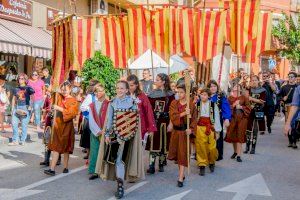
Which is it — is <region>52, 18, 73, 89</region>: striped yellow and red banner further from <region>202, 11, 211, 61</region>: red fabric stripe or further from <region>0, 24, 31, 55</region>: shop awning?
<region>0, 24, 31, 55</region>: shop awning

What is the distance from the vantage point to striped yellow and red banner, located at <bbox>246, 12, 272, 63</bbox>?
34.9 feet

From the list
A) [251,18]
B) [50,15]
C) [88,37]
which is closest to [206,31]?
[251,18]

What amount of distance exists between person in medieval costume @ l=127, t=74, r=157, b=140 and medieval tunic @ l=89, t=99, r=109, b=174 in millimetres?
468

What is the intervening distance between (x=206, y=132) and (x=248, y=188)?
4.77 ft

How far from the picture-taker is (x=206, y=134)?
29.1ft

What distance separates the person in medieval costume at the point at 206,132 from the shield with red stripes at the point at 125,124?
1.91 metres

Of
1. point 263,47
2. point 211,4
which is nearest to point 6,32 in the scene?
point 263,47

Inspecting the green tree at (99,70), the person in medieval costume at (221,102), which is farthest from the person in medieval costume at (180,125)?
the green tree at (99,70)

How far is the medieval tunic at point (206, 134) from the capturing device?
881cm

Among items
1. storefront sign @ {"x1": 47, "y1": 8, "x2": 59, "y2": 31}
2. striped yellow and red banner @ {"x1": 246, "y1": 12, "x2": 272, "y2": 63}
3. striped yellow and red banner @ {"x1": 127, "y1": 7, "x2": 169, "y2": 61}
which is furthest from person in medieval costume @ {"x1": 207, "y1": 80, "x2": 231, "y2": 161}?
storefront sign @ {"x1": 47, "y1": 8, "x2": 59, "y2": 31}

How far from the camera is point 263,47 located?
10797 mm

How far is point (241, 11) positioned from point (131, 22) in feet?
7.91

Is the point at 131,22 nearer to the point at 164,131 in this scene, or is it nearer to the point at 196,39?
the point at 196,39

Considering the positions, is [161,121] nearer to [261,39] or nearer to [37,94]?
[261,39]
